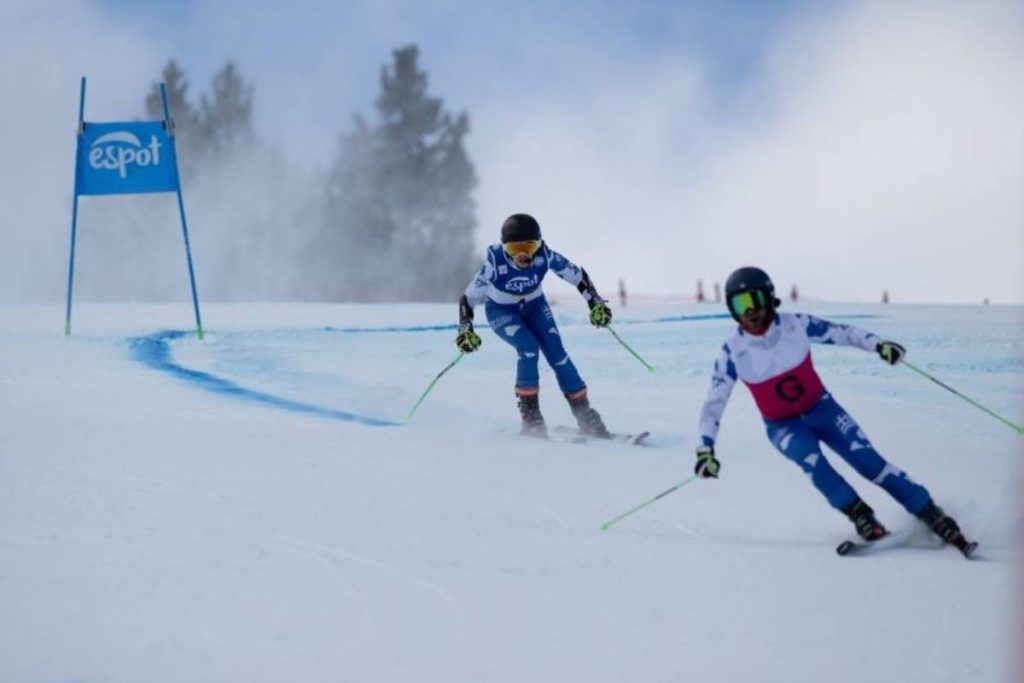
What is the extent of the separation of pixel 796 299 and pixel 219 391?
43.4ft

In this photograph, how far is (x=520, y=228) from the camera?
5.74 metres

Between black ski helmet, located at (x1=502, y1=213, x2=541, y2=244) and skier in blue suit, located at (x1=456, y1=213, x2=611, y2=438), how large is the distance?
8.3 inches

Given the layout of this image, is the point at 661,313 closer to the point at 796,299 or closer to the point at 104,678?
the point at 796,299

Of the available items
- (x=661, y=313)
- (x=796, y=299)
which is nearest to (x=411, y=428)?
(x=661, y=313)

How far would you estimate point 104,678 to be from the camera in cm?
291

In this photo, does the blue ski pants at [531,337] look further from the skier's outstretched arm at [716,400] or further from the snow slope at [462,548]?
the skier's outstretched arm at [716,400]

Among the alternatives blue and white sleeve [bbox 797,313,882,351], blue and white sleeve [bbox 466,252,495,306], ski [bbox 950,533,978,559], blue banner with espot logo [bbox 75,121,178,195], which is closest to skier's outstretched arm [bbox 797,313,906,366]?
blue and white sleeve [bbox 797,313,882,351]

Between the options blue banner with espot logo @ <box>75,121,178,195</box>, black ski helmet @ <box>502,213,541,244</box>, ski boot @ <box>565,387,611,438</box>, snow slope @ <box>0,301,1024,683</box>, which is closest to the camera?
snow slope @ <box>0,301,1024,683</box>

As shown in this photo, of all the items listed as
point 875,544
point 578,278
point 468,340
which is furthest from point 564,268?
point 875,544

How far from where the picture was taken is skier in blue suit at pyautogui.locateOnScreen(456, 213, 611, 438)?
604cm

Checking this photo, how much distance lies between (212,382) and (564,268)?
310cm

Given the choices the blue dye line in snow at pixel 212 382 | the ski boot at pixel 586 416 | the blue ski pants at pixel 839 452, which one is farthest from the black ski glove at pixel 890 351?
the blue dye line in snow at pixel 212 382

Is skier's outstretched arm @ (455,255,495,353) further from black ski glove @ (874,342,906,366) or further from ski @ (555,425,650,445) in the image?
black ski glove @ (874,342,906,366)

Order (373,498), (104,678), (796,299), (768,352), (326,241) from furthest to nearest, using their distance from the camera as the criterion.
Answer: (326,241)
(796,299)
(373,498)
(768,352)
(104,678)
